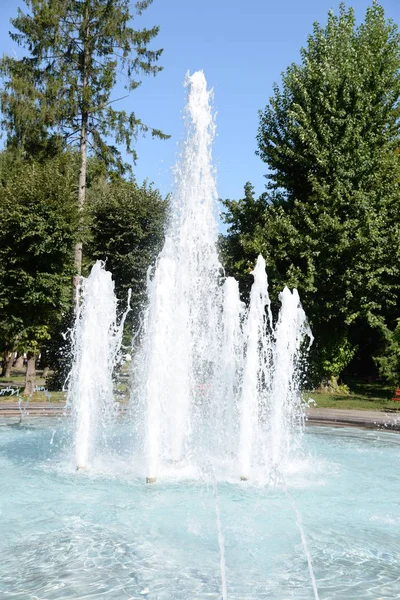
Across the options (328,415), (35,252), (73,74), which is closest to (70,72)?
(73,74)

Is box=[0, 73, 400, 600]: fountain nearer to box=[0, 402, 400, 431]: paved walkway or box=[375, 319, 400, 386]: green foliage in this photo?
box=[0, 402, 400, 431]: paved walkway

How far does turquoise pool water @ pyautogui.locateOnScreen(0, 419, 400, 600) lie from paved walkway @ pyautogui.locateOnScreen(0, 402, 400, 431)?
5.14 m

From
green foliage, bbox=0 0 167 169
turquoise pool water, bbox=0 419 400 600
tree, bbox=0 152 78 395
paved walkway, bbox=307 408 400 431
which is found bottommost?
turquoise pool water, bbox=0 419 400 600

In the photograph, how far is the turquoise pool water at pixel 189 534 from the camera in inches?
237

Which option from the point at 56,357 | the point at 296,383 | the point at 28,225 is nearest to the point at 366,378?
the point at 296,383

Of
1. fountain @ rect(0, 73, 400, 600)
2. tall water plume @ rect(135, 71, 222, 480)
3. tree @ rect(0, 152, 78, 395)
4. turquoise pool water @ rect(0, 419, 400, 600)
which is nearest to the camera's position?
turquoise pool water @ rect(0, 419, 400, 600)

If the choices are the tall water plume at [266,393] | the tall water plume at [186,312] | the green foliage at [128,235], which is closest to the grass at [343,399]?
the green foliage at [128,235]

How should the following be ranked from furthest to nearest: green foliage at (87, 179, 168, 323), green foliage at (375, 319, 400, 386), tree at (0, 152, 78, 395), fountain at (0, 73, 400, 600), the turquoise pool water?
1. green foliage at (87, 179, 168, 323)
2. green foliage at (375, 319, 400, 386)
3. tree at (0, 152, 78, 395)
4. fountain at (0, 73, 400, 600)
5. the turquoise pool water

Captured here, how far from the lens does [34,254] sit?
2322 cm

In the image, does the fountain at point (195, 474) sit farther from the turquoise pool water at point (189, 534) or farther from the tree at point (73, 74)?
the tree at point (73, 74)

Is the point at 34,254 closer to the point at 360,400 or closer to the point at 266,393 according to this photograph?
the point at 360,400

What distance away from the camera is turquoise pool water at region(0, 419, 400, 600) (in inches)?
237

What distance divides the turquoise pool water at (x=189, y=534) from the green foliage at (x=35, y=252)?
12458mm

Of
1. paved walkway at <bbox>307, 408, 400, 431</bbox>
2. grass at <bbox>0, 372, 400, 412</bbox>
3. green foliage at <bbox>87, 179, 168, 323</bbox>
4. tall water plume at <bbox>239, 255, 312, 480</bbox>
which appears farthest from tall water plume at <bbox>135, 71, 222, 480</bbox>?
green foliage at <bbox>87, 179, 168, 323</bbox>
